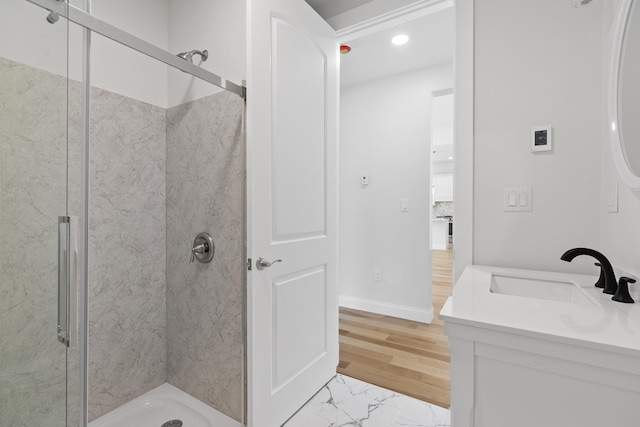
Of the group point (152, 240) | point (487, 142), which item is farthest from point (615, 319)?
point (152, 240)

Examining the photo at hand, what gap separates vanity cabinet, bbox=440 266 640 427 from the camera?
24.0 inches

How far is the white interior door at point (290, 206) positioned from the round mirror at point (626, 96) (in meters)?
1.27

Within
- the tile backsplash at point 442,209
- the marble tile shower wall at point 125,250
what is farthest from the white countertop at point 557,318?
the tile backsplash at point 442,209

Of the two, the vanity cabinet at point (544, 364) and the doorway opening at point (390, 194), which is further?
the doorway opening at point (390, 194)

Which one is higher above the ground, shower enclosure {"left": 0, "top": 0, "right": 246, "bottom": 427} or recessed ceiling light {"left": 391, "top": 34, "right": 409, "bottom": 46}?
recessed ceiling light {"left": 391, "top": 34, "right": 409, "bottom": 46}

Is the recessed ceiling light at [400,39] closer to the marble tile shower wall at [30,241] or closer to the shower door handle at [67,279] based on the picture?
the marble tile shower wall at [30,241]

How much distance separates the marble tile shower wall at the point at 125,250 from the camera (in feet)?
5.12

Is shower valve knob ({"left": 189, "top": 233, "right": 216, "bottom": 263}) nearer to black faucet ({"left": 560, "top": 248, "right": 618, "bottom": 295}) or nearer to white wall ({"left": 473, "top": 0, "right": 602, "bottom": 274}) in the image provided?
white wall ({"left": 473, "top": 0, "right": 602, "bottom": 274})

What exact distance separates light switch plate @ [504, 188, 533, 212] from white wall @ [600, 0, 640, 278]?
0.26 meters

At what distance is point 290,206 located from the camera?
1.54 meters

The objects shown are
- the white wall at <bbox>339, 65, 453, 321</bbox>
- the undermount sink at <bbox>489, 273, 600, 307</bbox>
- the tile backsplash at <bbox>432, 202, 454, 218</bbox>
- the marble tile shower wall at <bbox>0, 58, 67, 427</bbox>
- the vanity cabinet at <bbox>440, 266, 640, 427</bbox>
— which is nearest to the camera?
the vanity cabinet at <bbox>440, 266, 640, 427</bbox>

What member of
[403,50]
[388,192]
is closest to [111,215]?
[388,192]

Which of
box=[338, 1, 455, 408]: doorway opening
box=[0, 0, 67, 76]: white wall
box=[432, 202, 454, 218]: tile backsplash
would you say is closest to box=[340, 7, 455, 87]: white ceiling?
box=[338, 1, 455, 408]: doorway opening

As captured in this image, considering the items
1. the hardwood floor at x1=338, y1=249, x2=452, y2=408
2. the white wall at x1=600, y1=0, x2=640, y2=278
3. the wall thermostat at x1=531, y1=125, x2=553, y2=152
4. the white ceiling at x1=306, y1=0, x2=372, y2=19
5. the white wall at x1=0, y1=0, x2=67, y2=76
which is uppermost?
the white ceiling at x1=306, y1=0, x2=372, y2=19
